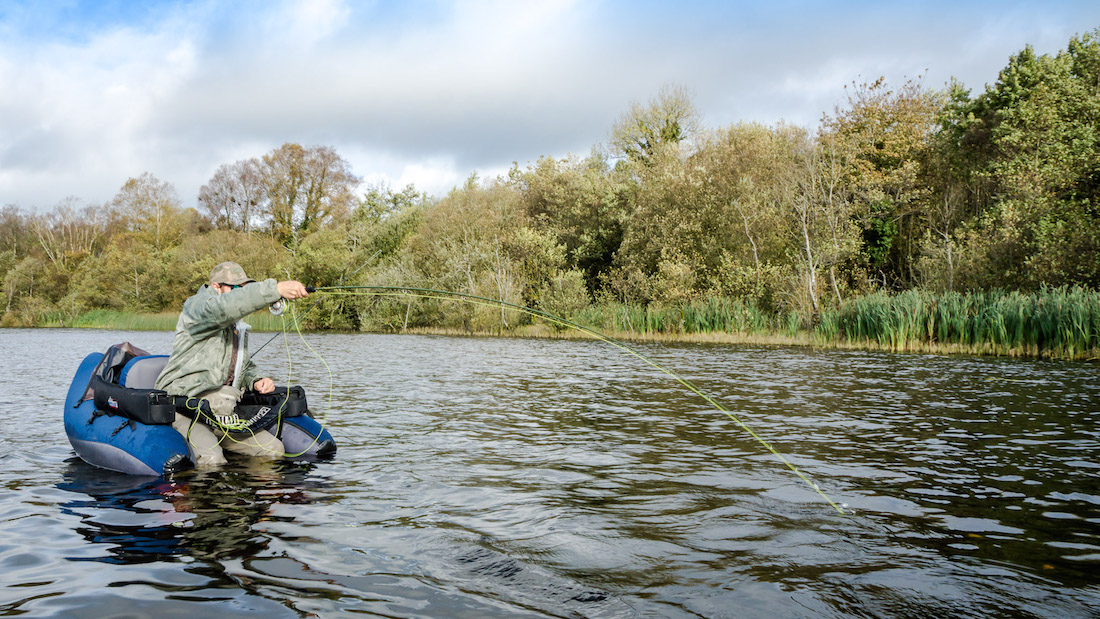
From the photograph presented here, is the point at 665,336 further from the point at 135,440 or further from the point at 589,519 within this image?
the point at 589,519

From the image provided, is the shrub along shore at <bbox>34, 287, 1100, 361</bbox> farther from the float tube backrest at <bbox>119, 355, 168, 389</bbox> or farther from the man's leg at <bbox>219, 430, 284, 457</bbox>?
the man's leg at <bbox>219, 430, 284, 457</bbox>

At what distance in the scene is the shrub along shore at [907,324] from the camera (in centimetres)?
1873

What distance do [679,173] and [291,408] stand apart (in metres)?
30.3

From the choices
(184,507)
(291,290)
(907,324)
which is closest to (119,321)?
(907,324)

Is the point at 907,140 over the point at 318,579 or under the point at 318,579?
over

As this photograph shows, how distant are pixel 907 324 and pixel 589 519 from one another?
63.3 feet

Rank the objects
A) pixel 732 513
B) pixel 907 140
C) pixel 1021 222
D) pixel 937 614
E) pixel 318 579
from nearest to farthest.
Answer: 1. pixel 937 614
2. pixel 318 579
3. pixel 732 513
4. pixel 1021 222
5. pixel 907 140

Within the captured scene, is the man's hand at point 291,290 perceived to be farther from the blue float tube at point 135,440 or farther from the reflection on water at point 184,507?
the blue float tube at point 135,440

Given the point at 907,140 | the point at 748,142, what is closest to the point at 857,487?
the point at 748,142

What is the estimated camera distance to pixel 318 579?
14.0 ft

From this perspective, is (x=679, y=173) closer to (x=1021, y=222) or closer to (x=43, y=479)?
(x=1021, y=222)

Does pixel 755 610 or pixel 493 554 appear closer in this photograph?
pixel 755 610

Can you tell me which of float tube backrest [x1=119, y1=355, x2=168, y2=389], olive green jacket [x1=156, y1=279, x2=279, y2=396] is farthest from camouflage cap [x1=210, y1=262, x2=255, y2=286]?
float tube backrest [x1=119, y1=355, x2=168, y2=389]

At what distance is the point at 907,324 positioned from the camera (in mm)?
22016
